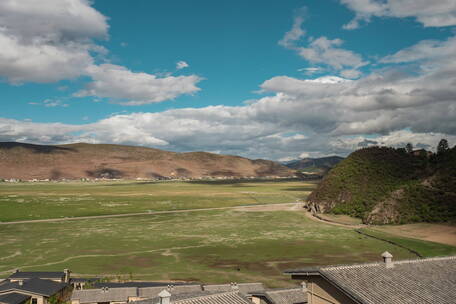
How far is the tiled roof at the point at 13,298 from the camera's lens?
3316 centimetres

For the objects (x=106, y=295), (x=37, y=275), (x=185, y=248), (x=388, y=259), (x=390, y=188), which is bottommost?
(x=185, y=248)

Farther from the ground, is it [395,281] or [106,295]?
[395,281]

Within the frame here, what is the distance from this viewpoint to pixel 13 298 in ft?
111

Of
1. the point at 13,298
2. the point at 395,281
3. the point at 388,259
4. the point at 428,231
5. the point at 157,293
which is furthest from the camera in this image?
the point at 428,231

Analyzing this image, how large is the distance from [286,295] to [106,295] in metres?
17.4

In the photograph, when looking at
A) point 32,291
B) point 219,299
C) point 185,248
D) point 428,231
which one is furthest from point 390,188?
point 219,299

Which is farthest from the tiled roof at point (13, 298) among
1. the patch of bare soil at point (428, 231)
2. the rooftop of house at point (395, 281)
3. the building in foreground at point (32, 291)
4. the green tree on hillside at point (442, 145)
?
the green tree on hillside at point (442, 145)

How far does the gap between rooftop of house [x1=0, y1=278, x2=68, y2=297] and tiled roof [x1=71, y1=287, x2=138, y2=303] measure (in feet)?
10.1

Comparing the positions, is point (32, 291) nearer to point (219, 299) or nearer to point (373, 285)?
point (219, 299)

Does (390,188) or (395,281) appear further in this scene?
(390,188)


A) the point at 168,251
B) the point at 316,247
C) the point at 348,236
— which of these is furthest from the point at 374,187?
the point at 168,251

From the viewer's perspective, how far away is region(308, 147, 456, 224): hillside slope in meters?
92.2

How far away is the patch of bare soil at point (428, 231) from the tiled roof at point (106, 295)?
61.9 metres

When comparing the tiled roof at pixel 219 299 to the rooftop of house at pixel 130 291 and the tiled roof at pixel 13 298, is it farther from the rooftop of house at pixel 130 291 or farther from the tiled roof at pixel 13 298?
the tiled roof at pixel 13 298
